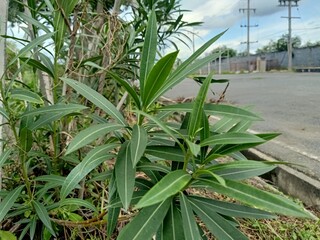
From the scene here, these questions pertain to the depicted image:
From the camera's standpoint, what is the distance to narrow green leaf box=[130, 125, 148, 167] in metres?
0.72

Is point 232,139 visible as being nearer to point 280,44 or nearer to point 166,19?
point 166,19

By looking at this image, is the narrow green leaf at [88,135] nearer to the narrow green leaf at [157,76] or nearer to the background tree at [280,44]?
the narrow green leaf at [157,76]

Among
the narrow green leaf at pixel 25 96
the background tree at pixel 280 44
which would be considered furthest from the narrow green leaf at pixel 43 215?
the background tree at pixel 280 44

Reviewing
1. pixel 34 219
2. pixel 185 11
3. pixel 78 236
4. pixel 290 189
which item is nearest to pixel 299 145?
pixel 290 189

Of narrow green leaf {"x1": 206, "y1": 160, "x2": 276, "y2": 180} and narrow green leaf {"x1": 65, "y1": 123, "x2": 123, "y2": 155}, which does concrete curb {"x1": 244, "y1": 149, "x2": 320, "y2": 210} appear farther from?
narrow green leaf {"x1": 65, "y1": 123, "x2": 123, "y2": 155}

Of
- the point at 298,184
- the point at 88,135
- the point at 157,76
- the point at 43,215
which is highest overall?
the point at 157,76

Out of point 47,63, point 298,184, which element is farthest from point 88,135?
point 298,184

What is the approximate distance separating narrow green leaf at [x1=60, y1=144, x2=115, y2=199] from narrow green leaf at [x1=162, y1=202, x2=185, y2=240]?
8.6 inches

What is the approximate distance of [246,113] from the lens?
82 cm

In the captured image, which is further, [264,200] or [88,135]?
[88,135]

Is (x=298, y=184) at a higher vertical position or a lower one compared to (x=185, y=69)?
lower

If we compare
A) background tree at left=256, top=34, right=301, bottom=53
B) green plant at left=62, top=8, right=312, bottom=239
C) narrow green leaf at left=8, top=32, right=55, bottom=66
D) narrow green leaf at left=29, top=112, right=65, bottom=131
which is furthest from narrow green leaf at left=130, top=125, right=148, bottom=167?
background tree at left=256, top=34, right=301, bottom=53

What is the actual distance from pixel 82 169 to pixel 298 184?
1619mm

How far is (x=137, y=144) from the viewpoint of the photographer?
2.48ft
